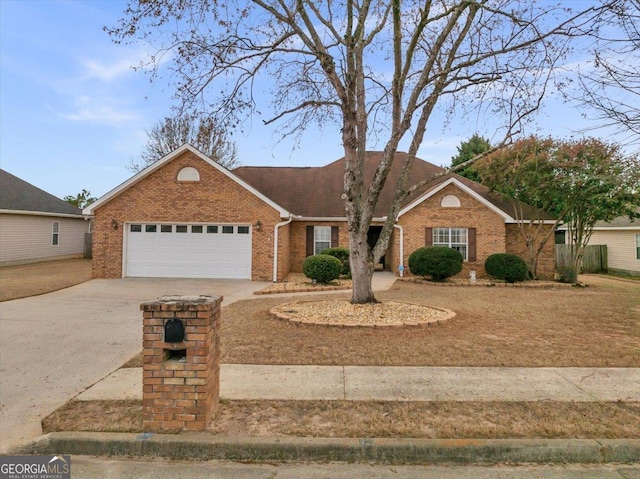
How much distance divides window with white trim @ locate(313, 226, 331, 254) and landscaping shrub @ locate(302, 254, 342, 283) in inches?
165

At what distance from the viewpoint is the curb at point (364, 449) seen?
3162 millimetres

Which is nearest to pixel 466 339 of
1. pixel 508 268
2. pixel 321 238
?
pixel 508 268

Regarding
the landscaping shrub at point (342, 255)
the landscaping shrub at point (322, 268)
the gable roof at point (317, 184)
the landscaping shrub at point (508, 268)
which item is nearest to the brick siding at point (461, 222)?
the landscaping shrub at point (508, 268)

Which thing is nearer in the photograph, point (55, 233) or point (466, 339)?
point (466, 339)

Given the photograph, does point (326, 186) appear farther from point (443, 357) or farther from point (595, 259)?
point (595, 259)

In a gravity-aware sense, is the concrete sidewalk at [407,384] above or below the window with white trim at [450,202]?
below

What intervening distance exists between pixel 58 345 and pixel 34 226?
19.2 meters

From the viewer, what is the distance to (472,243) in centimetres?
1672

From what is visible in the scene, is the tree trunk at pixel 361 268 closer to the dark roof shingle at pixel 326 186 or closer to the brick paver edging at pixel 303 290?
the brick paver edging at pixel 303 290

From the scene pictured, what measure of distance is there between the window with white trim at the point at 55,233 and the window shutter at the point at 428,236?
69.3 ft

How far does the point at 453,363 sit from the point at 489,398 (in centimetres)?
119

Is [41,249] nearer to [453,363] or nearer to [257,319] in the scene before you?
[257,319]

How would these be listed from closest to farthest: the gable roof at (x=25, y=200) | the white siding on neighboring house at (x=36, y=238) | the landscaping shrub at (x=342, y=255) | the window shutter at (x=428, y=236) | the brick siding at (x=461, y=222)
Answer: the landscaping shrub at (x=342, y=255), the brick siding at (x=461, y=222), the window shutter at (x=428, y=236), the white siding on neighboring house at (x=36, y=238), the gable roof at (x=25, y=200)

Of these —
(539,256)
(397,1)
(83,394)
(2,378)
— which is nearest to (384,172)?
(397,1)
